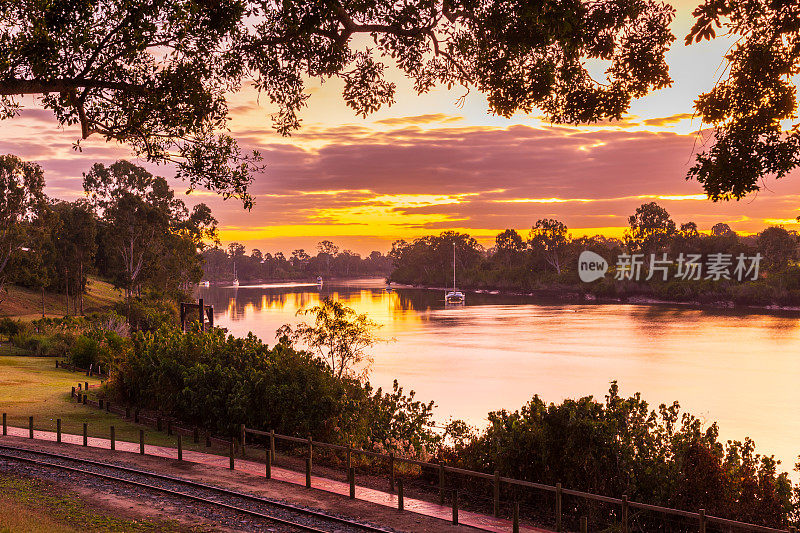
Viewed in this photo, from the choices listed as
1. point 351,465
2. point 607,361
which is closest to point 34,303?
point 607,361

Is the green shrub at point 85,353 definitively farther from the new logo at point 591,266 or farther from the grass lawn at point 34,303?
the new logo at point 591,266

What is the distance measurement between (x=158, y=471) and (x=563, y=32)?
1442cm

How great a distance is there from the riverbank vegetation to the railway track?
382 feet

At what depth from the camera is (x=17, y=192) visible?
2574 inches

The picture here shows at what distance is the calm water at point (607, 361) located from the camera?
151ft

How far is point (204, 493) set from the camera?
15.8 meters

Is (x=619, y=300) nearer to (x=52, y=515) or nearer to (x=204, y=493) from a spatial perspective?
(x=204, y=493)

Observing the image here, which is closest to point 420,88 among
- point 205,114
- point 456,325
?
point 205,114

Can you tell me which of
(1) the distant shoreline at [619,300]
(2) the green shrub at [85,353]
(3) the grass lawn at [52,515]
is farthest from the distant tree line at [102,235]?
(1) the distant shoreline at [619,300]

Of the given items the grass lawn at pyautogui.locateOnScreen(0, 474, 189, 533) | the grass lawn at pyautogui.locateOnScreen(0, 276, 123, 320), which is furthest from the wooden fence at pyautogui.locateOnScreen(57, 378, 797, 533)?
the grass lawn at pyautogui.locateOnScreen(0, 276, 123, 320)

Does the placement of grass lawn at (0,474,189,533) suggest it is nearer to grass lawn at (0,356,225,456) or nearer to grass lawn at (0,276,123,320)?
grass lawn at (0,356,225,456)

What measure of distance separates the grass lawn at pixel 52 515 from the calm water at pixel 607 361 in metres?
27.8

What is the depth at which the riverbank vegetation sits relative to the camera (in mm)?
117938

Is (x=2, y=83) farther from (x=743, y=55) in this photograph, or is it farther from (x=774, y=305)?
(x=774, y=305)
